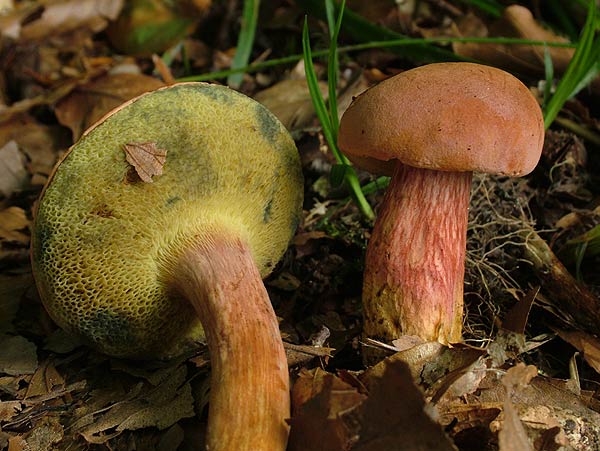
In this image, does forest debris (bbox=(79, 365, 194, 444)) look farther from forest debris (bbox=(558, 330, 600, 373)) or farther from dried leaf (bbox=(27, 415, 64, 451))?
forest debris (bbox=(558, 330, 600, 373))

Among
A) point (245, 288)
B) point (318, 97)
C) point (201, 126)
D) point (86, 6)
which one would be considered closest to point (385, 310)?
point (245, 288)

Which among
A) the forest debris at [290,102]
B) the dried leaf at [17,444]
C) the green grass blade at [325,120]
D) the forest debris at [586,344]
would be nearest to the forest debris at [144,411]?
the dried leaf at [17,444]

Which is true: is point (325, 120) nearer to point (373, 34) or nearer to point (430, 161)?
point (430, 161)

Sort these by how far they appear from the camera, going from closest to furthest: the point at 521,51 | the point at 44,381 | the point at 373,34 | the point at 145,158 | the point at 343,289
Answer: the point at 145,158 → the point at 44,381 → the point at 343,289 → the point at 521,51 → the point at 373,34

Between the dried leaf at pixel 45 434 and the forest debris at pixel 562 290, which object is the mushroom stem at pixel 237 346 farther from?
the forest debris at pixel 562 290

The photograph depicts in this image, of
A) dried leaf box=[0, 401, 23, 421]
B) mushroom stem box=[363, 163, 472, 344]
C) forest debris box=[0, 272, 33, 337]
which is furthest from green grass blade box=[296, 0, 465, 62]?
dried leaf box=[0, 401, 23, 421]

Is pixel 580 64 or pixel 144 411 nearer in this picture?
pixel 144 411

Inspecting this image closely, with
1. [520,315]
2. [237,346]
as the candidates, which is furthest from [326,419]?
[520,315]
